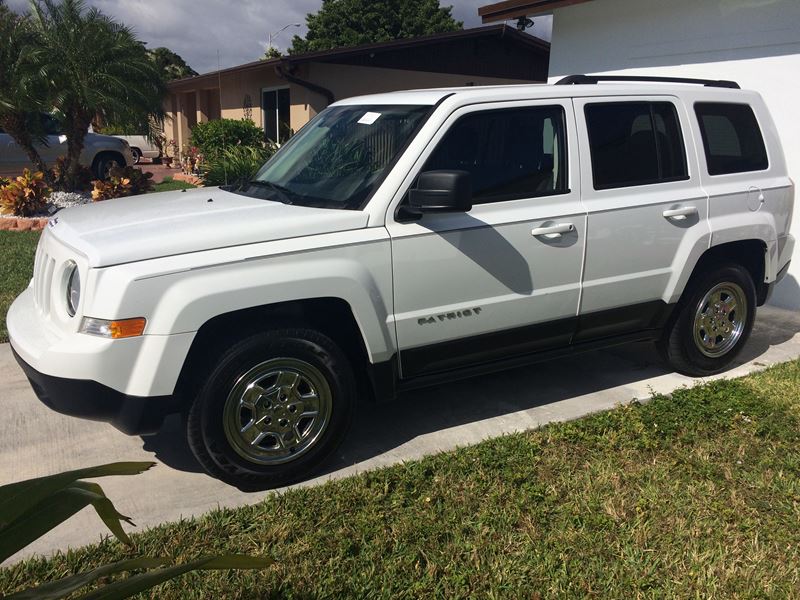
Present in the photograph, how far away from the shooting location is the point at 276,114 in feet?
58.4

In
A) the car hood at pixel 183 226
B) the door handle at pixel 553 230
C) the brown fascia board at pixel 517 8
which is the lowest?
the door handle at pixel 553 230

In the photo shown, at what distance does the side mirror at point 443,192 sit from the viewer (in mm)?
3572

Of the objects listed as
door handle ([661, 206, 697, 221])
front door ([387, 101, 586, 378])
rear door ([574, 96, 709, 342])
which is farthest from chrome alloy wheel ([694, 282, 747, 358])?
front door ([387, 101, 586, 378])

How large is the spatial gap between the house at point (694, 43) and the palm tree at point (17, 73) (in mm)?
7116

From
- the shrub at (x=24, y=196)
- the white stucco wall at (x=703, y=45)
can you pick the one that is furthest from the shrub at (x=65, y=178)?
the white stucco wall at (x=703, y=45)

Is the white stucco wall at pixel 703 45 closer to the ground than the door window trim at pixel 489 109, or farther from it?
farther from it

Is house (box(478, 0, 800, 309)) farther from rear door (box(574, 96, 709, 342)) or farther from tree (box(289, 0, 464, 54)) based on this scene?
tree (box(289, 0, 464, 54))

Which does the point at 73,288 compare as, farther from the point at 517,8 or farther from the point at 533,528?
the point at 517,8

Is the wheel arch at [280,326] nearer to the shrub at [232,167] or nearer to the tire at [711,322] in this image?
the tire at [711,322]

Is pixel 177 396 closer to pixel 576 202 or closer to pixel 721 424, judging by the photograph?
pixel 576 202

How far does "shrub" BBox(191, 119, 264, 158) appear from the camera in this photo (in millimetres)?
Result: 15758

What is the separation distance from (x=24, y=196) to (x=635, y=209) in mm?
9915

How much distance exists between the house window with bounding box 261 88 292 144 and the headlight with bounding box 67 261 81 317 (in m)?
13.6

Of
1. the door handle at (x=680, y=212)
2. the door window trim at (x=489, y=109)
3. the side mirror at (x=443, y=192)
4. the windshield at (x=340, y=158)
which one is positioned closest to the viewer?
the side mirror at (x=443, y=192)
